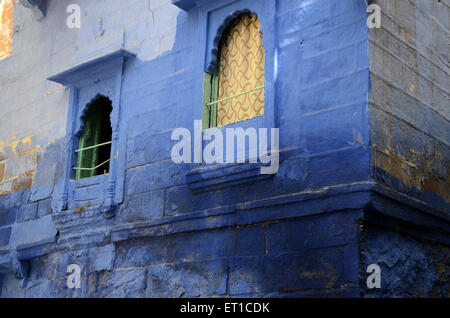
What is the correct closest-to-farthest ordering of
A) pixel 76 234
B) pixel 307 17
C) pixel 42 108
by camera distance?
pixel 307 17, pixel 76 234, pixel 42 108

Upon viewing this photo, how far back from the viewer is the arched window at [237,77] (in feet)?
19.5

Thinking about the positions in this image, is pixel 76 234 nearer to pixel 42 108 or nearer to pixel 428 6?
pixel 42 108

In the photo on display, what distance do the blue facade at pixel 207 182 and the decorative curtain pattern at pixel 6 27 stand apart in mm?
1055

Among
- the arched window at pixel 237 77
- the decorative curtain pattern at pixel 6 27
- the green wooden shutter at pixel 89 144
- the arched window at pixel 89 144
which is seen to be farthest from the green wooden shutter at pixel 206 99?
the decorative curtain pattern at pixel 6 27

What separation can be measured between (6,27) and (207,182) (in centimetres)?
489

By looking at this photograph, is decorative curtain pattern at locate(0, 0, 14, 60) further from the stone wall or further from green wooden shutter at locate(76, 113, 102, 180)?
the stone wall

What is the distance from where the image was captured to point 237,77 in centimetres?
614

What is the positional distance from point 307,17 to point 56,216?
11.5 feet

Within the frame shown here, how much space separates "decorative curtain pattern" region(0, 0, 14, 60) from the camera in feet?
29.7

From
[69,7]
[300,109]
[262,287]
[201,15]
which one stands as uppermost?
[69,7]

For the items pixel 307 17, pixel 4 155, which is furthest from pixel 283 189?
pixel 4 155

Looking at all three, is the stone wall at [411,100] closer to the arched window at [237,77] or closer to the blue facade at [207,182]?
the blue facade at [207,182]

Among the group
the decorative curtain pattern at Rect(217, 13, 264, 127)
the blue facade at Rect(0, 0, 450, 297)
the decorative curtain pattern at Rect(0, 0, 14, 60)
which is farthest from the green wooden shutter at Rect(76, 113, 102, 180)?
the decorative curtain pattern at Rect(0, 0, 14, 60)

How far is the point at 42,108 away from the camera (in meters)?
8.05
